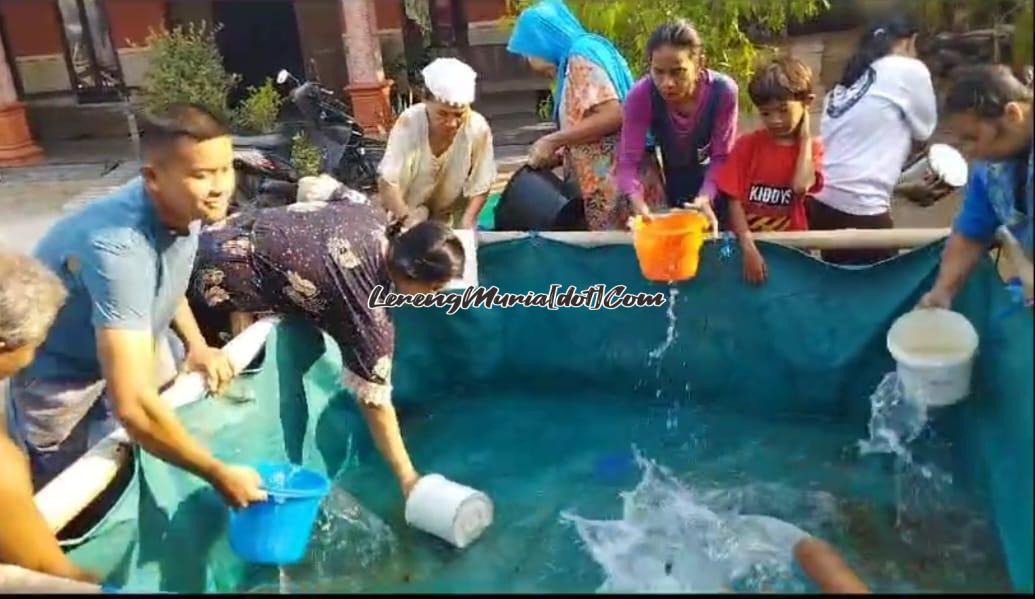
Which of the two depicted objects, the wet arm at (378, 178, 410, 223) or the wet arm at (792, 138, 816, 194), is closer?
the wet arm at (792, 138, 816, 194)

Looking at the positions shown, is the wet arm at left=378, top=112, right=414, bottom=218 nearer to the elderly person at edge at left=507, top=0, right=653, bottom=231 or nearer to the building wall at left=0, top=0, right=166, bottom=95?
the elderly person at edge at left=507, top=0, right=653, bottom=231

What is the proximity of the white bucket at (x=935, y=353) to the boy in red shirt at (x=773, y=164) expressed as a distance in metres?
0.69

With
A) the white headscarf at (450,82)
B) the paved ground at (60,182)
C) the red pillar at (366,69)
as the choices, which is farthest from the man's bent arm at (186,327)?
the red pillar at (366,69)

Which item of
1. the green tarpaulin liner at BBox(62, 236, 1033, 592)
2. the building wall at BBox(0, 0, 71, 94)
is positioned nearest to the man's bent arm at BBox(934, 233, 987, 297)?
the green tarpaulin liner at BBox(62, 236, 1033, 592)

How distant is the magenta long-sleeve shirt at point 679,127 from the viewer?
3.43 meters

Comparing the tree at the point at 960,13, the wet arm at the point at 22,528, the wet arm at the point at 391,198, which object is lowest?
the wet arm at the point at 22,528

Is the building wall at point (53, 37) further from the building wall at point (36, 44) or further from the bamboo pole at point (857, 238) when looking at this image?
the bamboo pole at point (857, 238)

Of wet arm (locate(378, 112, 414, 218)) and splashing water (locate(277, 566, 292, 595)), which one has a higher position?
wet arm (locate(378, 112, 414, 218))

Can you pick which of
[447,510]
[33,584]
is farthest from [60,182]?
[33,584]

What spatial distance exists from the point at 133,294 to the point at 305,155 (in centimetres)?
555

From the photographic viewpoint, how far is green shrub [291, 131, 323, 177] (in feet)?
23.6

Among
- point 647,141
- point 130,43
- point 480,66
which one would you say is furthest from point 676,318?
point 130,43

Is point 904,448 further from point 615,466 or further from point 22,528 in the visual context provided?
point 22,528

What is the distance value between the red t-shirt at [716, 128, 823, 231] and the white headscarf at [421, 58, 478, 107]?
0.98 meters
